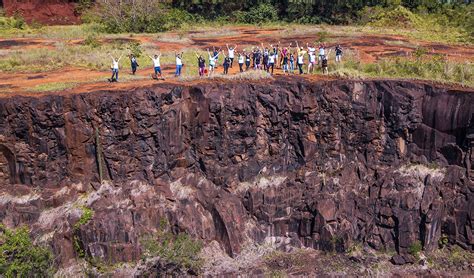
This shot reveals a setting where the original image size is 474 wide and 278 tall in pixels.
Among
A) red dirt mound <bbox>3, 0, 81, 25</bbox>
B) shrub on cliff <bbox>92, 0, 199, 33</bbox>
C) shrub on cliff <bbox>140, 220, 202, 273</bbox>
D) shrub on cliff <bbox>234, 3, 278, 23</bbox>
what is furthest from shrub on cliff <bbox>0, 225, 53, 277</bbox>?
red dirt mound <bbox>3, 0, 81, 25</bbox>

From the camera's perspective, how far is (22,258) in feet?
55.6

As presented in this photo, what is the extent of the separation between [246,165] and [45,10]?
132 ft

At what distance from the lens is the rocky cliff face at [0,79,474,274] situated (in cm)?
1906

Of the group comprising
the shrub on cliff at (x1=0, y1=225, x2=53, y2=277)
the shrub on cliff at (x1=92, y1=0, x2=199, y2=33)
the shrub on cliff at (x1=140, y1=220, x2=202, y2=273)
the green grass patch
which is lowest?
the shrub on cliff at (x1=140, y1=220, x2=202, y2=273)

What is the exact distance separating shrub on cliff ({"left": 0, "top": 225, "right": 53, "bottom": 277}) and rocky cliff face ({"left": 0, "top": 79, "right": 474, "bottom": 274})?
4.17ft

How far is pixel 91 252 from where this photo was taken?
18828mm

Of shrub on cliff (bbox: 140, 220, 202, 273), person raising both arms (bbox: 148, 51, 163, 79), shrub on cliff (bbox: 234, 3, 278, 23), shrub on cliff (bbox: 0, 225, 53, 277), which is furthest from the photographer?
shrub on cliff (bbox: 234, 3, 278, 23)

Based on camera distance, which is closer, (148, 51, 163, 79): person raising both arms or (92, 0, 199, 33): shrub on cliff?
(148, 51, 163, 79): person raising both arms

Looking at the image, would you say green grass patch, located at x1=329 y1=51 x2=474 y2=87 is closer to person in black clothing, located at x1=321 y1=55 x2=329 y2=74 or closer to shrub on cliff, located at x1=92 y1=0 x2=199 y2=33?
person in black clothing, located at x1=321 y1=55 x2=329 y2=74

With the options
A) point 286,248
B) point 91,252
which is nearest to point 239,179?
point 286,248

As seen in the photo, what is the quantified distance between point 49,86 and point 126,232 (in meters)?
→ 7.67

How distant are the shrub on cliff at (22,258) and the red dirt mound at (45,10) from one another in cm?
3820

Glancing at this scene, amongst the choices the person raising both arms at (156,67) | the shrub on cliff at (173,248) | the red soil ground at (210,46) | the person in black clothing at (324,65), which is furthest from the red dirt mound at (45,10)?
the shrub on cliff at (173,248)

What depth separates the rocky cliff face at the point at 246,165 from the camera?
1906 cm
